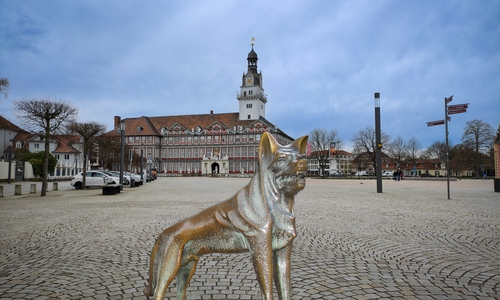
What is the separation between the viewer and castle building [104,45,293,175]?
261ft

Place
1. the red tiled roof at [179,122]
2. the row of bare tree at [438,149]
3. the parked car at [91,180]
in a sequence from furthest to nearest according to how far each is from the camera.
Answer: the red tiled roof at [179,122] < the row of bare tree at [438,149] < the parked car at [91,180]

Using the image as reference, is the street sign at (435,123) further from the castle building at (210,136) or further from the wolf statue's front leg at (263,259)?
the castle building at (210,136)

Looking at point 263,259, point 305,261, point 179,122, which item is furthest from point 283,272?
point 179,122

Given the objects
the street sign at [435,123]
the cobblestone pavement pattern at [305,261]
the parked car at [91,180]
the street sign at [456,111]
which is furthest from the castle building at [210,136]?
the cobblestone pavement pattern at [305,261]

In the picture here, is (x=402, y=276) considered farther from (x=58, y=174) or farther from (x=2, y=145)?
(x=2, y=145)

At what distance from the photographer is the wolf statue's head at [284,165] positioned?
192 centimetres

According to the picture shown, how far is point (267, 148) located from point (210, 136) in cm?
8212

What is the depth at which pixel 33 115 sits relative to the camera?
17266 millimetres

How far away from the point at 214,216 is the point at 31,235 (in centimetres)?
647

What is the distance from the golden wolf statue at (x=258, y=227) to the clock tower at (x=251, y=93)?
7792cm

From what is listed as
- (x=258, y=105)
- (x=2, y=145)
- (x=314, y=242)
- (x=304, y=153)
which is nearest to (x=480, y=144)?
(x=258, y=105)

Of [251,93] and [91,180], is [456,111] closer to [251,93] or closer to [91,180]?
[91,180]

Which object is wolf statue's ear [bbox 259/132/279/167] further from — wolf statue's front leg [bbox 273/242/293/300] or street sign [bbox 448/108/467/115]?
street sign [bbox 448/108/467/115]

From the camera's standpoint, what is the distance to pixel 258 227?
189cm
